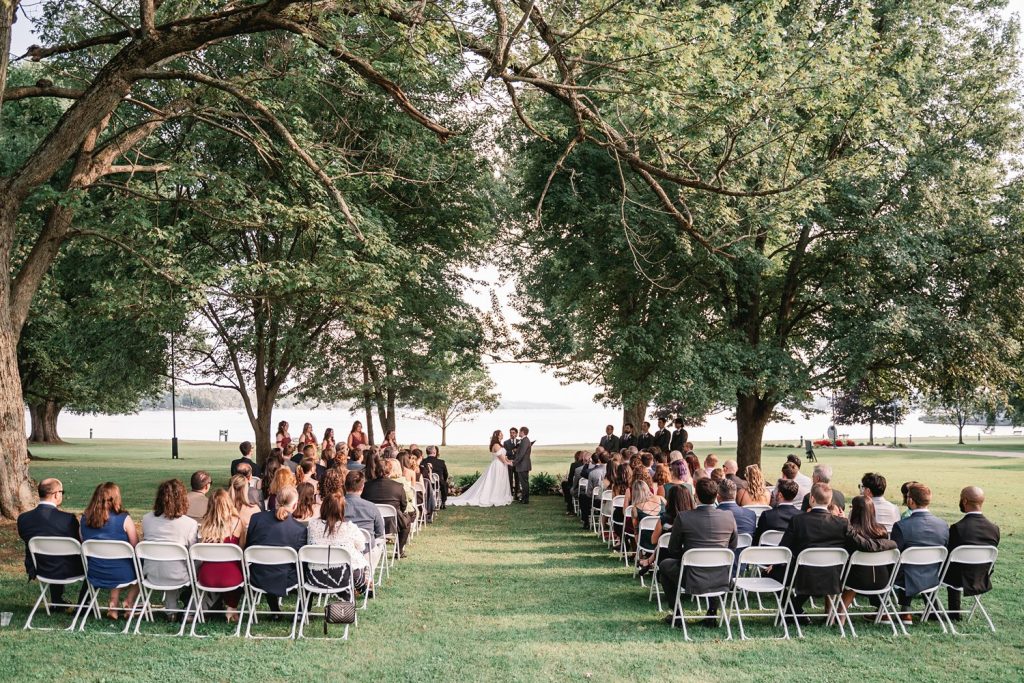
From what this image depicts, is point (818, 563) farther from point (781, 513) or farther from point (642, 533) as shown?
point (642, 533)

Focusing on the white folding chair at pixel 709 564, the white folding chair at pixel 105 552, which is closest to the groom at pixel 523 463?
the white folding chair at pixel 709 564

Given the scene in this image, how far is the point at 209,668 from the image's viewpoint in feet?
20.6

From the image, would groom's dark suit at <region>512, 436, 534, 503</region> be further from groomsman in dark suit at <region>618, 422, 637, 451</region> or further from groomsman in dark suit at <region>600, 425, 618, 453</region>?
groomsman in dark suit at <region>618, 422, 637, 451</region>

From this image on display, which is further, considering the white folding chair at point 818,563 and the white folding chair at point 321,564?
the white folding chair at point 818,563

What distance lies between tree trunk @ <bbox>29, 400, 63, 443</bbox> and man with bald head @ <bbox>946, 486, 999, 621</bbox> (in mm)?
44395

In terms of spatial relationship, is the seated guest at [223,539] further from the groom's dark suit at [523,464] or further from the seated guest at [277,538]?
the groom's dark suit at [523,464]

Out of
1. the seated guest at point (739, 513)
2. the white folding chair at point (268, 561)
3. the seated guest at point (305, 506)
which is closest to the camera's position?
the white folding chair at point (268, 561)

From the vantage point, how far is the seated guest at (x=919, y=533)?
770 cm

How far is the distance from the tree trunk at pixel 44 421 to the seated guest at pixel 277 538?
40.4 m

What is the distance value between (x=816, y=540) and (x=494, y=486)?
11.9 m

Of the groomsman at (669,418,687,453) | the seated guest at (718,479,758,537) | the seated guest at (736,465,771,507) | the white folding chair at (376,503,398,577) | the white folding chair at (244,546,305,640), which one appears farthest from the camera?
the groomsman at (669,418,687,453)

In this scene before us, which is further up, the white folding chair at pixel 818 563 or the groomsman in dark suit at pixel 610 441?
the groomsman in dark suit at pixel 610 441

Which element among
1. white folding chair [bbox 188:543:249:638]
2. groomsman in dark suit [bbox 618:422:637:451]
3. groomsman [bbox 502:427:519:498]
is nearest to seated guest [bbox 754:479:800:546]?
white folding chair [bbox 188:543:249:638]

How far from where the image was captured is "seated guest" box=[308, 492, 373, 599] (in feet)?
24.5
